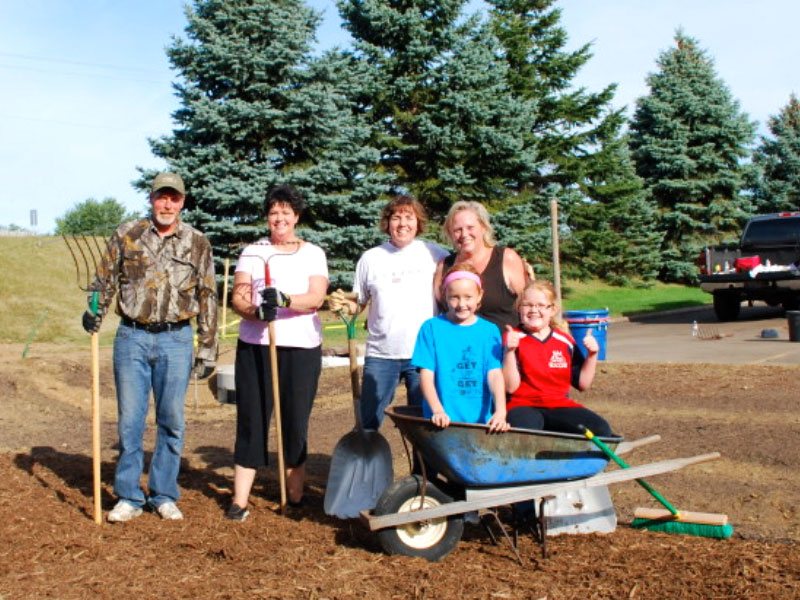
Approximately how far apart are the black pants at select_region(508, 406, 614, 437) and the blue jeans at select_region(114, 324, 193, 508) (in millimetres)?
1895

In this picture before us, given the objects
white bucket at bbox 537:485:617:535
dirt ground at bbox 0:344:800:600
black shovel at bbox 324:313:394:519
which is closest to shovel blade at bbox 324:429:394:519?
black shovel at bbox 324:313:394:519

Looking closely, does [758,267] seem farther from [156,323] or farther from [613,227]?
[613,227]

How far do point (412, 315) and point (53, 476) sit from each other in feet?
9.68

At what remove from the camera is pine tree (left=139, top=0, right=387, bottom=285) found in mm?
19938

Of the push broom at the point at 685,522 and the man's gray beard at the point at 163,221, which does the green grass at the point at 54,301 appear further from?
the push broom at the point at 685,522

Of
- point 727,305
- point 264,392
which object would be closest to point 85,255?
point 264,392

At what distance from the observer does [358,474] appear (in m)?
4.84

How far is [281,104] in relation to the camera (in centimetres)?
2109

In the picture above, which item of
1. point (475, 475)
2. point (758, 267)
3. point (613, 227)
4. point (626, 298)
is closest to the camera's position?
point (475, 475)

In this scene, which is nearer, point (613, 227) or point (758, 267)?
point (758, 267)

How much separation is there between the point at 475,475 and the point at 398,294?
3.92ft

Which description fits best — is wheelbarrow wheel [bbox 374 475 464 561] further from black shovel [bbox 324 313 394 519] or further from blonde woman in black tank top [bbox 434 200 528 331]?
blonde woman in black tank top [bbox 434 200 528 331]

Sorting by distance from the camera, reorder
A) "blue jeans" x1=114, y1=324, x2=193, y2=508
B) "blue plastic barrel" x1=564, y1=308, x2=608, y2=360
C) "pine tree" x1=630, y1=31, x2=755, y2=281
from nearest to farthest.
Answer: "blue jeans" x1=114, y1=324, x2=193, y2=508 → "blue plastic barrel" x1=564, y1=308, x2=608, y2=360 → "pine tree" x1=630, y1=31, x2=755, y2=281

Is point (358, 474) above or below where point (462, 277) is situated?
below
